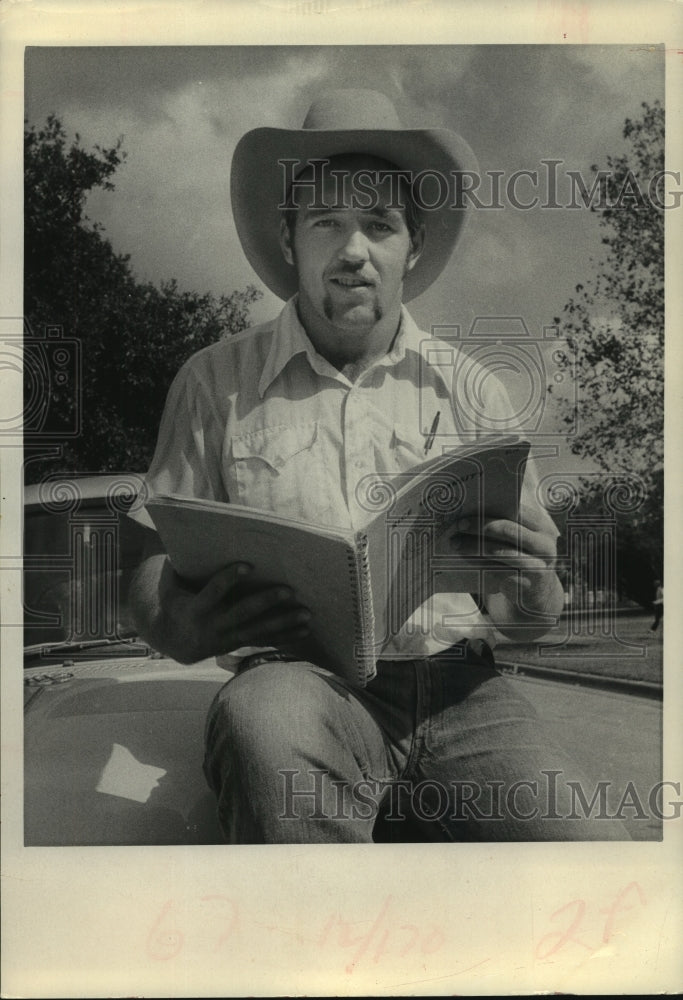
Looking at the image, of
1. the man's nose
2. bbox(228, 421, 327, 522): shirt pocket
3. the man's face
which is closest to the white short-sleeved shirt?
bbox(228, 421, 327, 522): shirt pocket

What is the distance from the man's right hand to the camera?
323cm

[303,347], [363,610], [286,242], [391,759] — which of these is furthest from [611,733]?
[286,242]

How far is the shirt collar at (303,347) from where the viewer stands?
342 centimetres

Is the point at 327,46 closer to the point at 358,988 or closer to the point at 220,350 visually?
the point at 220,350

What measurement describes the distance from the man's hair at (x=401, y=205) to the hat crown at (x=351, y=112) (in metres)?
0.11

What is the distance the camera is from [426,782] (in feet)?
11.2

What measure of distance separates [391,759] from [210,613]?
2.39ft

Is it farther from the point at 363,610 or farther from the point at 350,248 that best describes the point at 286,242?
the point at 363,610

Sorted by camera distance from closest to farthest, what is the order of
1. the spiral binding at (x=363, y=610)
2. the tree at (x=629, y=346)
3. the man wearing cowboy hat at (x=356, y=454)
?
1. the spiral binding at (x=363, y=610)
2. the man wearing cowboy hat at (x=356, y=454)
3. the tree at (x=629, y=346)

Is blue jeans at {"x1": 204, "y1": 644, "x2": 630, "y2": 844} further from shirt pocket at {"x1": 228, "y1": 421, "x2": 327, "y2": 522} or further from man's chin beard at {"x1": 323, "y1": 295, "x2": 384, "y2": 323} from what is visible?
man's chin beard at {"x1": 323, "y1": 295, "x2": 384, "y2": 323}

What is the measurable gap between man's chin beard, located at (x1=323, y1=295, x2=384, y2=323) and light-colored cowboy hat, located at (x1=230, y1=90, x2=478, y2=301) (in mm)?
92

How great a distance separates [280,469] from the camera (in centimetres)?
337

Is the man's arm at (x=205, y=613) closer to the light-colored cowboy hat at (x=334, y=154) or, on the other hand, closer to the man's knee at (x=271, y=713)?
the man's knee at (x=271, y=713)

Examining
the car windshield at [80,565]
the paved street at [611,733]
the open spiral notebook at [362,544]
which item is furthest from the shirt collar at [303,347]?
the paved street at [611,733]
